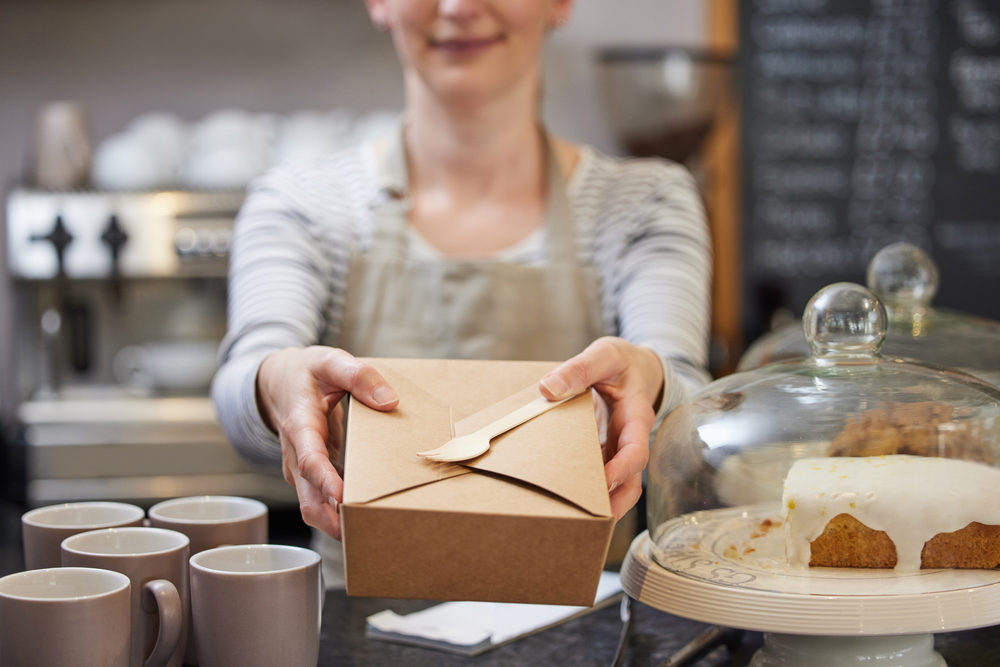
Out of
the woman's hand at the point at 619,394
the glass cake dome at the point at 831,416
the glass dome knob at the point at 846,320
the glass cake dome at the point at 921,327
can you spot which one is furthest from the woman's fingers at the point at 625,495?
the glass cake dome at the point at 921,327

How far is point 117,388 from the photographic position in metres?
2.24

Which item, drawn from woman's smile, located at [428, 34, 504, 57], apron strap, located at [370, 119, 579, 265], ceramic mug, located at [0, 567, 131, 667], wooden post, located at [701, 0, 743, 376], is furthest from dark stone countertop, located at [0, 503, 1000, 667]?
wooden post, located at [701, 0, 743, 376]

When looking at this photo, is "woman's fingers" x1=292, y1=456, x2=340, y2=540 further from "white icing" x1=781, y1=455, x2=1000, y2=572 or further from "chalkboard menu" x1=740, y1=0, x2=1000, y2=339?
"chalkboard menu" x1=740, y1=0, x2=1000, y2=339

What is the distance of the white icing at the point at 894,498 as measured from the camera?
0.74 meters

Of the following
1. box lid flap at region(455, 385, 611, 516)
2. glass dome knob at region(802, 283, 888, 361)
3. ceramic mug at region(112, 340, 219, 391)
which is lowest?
ceramic mug at region(112, 340, 219, 391)

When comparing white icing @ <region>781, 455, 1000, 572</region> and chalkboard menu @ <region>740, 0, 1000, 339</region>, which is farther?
chalkboard menu @ <region>740, 0, 1000, 339</region>

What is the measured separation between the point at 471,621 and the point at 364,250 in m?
0.57

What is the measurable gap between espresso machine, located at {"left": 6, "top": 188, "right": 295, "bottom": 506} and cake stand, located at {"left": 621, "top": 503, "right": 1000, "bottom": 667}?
159cm

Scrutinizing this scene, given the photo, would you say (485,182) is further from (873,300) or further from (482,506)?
(482,506)

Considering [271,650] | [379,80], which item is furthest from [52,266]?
[271,650]

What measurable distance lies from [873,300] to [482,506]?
1.36 ft

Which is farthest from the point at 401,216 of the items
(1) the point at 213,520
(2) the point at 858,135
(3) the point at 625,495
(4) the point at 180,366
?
(2) the point at 858,135

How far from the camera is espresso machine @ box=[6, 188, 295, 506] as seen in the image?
84.7 inches

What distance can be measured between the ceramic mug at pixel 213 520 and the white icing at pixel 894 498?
419 millimetres
